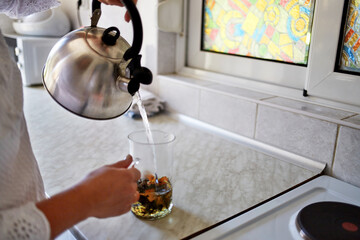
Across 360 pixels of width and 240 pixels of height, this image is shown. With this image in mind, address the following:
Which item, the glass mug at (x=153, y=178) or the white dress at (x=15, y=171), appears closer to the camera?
the white dress at (x=15, y=171)

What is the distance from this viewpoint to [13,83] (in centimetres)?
54

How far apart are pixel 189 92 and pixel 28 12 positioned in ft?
2.28

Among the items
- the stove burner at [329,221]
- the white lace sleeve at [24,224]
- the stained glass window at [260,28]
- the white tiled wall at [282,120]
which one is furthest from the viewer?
the stained glass window at [260,28]

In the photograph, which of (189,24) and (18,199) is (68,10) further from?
(18,199)

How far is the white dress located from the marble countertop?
20cm

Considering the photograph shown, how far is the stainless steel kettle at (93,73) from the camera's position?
0.59 m

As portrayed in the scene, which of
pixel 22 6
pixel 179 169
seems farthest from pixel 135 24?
pixel 179 169

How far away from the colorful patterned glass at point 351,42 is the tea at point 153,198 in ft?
2.06

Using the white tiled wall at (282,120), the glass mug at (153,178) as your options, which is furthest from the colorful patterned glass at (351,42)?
the glass mug at (153,178)

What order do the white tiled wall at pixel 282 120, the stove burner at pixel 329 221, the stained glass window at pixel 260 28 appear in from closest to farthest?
the stove burner at pixel 329 221 → the white tiled wall at pixel 282 120 → the stained glass window at pixel 260 28

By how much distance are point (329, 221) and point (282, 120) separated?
39cm

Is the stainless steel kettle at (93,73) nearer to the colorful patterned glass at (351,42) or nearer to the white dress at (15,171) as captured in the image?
the white dress at (15,171)

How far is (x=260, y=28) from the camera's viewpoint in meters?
1.22

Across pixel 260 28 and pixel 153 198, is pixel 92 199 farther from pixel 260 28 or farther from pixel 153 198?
pixel 260 28
